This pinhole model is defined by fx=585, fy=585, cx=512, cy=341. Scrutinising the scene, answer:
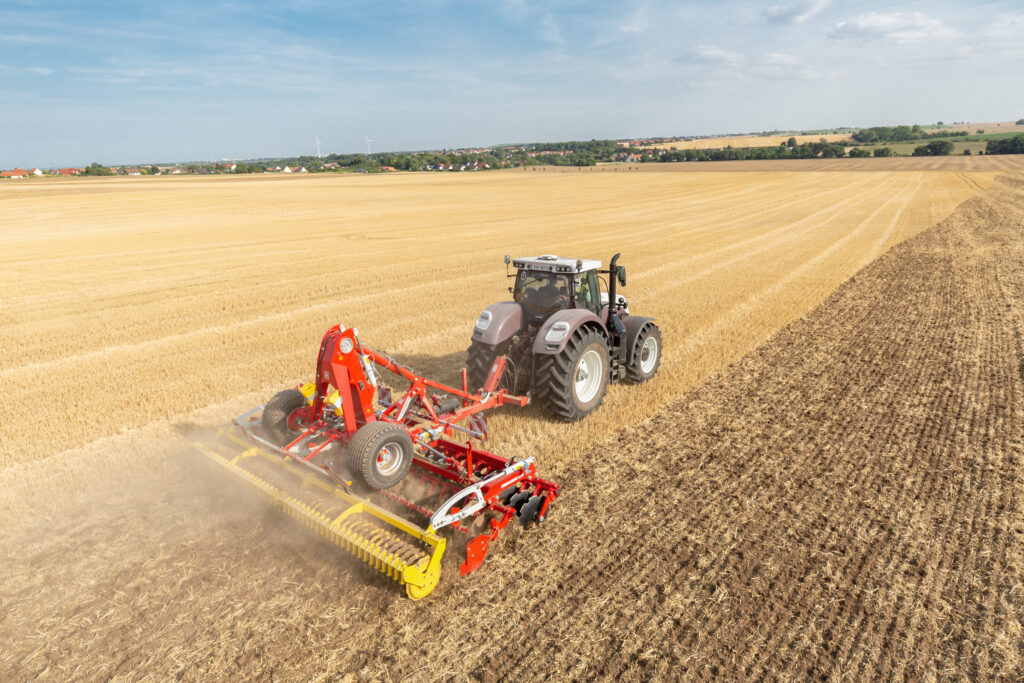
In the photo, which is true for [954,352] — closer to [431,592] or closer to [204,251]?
[431,592]

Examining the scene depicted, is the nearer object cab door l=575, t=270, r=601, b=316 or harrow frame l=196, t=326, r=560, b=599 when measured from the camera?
harrow frame l=196, t=326, r=560, b=599

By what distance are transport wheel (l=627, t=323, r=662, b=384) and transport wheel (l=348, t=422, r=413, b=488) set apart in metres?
4.42

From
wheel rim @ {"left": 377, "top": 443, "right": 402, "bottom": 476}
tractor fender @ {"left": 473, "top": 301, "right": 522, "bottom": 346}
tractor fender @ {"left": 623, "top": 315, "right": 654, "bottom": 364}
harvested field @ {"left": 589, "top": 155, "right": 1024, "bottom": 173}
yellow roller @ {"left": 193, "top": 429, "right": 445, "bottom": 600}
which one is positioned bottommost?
yellow roller @ {"left": 193, "top": 429, "right": 445, "bottom": 600}

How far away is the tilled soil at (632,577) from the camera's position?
410cm

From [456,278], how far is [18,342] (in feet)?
33.6

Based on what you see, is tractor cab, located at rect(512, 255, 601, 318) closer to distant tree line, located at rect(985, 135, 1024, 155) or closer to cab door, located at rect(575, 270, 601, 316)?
cab door, located at rect(575, 270, 601, 316)

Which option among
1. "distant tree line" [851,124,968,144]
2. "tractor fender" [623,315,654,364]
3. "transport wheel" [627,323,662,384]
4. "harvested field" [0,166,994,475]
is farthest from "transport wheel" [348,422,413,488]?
"distant tree line" [851,124,968,144]

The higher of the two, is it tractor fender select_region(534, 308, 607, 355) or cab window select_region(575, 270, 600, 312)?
cab window select_region(575, 270, 600, 312)

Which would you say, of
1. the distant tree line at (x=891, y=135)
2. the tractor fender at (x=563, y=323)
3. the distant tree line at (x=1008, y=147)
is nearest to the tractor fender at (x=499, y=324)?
the tractor fender at (x=563, y=323)

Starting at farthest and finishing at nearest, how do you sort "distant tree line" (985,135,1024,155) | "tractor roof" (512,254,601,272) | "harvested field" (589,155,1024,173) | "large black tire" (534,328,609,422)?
"distant tree line" (985,135,1024,155) < "harvested field" (589,155,1024,173) < "tractor roof" (512,254,601,272) < "large black tire" (534,328,609,422)

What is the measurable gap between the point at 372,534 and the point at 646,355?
5.69 m

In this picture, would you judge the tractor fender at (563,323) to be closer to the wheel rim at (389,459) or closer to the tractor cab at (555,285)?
the tractor cab at (555,285)

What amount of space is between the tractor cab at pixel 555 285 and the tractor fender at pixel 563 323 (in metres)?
0.22

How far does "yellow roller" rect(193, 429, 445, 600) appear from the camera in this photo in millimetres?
4457
